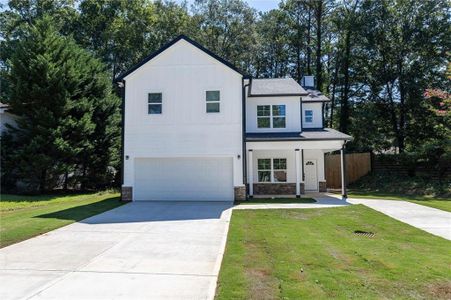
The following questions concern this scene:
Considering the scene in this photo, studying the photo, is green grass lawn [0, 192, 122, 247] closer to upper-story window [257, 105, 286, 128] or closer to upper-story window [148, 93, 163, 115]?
upper-story window [148, 93, 163, 115]

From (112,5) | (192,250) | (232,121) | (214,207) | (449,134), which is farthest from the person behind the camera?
(112,5)

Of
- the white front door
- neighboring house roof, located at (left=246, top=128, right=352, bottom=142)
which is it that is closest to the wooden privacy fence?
the white front door

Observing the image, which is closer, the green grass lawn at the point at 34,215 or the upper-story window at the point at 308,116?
the green grass lawn at the point at 34,215

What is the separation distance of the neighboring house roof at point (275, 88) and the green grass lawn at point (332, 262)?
9.65 meters

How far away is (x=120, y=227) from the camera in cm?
1042

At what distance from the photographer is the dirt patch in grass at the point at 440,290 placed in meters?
5.17

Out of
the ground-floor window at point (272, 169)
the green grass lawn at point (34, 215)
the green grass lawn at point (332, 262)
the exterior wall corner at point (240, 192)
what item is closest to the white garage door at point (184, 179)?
the exterior wall corner at point (240, 192)

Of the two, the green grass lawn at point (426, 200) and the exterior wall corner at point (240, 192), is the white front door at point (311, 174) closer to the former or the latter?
the green grass lawn at point (426, 200)

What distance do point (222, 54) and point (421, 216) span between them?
28180 millimetres

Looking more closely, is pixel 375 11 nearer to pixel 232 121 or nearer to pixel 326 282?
pixel 232 121

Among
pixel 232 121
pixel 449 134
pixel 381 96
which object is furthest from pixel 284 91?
pixel 381 96

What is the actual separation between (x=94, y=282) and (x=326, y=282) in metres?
3.63

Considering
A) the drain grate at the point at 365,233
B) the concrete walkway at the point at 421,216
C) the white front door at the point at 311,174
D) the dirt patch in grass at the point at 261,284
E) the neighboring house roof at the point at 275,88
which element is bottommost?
the dirt patch in grass at the point at 261,284

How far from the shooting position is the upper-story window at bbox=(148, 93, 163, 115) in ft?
57.3
